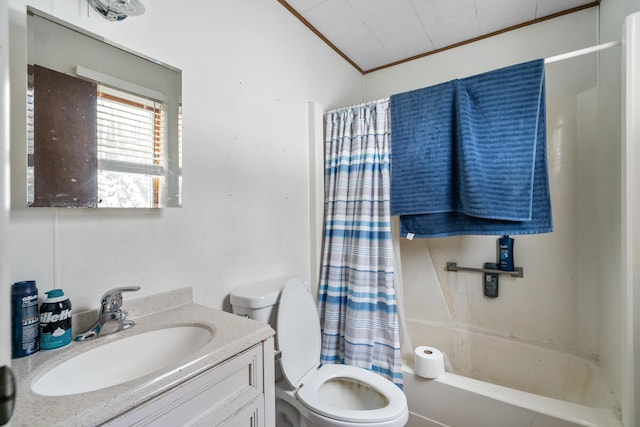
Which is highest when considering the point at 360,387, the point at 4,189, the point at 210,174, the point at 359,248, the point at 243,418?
the point at 210,174

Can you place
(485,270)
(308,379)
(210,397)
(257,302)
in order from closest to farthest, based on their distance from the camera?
(210,397)
(257,302)
(308,379)
(485,270)

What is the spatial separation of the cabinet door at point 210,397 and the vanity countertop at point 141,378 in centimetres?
2

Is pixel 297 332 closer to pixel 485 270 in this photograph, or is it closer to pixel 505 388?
pixel 505 388

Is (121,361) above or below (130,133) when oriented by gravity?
below

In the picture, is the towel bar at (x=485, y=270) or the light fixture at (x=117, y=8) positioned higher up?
the light fixture at (x=117, y=8)

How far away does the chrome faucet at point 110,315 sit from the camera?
88cm

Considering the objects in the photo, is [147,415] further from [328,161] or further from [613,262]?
[613,262]

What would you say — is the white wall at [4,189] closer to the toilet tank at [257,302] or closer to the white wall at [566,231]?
the toilet tank at [257,302]

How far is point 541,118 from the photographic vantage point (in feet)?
4.68

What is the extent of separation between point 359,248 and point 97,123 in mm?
1369

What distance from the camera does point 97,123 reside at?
0.93 meters

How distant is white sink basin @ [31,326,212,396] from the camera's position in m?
0.73

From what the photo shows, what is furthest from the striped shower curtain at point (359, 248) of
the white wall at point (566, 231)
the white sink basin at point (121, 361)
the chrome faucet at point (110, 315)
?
the chrome faucet at point (110, 315)

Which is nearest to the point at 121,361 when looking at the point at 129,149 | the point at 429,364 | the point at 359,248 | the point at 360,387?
the point at 129,149
